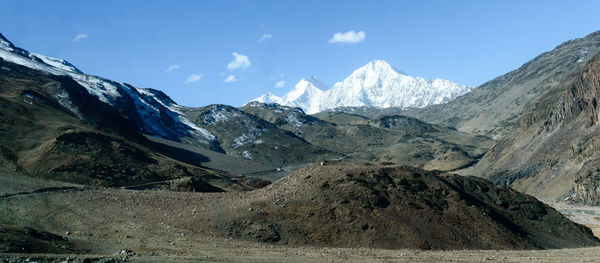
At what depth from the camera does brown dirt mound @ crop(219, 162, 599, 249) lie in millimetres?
38656

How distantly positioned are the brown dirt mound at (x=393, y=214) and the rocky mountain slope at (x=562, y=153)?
270ft

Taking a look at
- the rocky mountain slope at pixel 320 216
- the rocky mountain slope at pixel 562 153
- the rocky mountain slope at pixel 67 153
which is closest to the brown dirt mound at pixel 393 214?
the rocky mountain slope at pixel 320 216

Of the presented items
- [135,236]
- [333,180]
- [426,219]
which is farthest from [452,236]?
[135,236]

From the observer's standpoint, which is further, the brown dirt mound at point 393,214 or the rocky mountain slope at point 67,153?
the rocky mountain slope at point 67,153

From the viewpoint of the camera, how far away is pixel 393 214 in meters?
40.8

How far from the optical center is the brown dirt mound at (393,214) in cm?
3866

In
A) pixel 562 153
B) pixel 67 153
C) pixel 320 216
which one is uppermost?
pixel 67 153

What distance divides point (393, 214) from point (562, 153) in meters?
121

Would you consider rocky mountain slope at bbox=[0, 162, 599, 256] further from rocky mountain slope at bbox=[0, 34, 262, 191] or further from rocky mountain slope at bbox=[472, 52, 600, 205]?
rocky mountain slope at bbox=[472, 52, 600, 205]

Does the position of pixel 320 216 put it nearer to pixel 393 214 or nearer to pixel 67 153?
pixel 393 214

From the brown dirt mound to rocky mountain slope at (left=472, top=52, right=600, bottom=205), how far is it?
82.3 m

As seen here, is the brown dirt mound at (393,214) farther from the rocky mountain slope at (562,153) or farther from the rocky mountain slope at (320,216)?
the rocky mountain slope at (562,153)

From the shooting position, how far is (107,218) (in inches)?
1594

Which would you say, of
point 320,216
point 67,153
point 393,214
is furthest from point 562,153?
point 67,153
